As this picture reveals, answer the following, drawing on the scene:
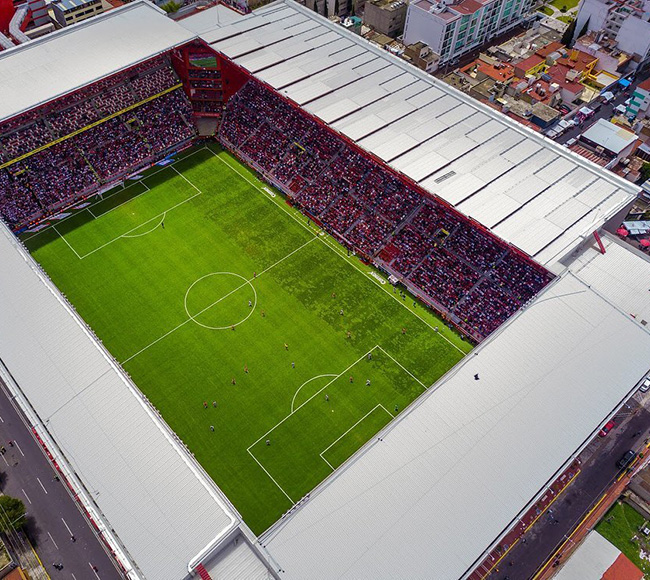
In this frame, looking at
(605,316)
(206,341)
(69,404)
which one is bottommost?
(206,341)

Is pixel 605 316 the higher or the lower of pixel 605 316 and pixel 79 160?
the higher

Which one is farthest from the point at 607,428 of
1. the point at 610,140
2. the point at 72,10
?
the point at 72,10

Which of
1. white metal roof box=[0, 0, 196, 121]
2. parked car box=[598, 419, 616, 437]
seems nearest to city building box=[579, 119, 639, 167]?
parked car box=[598, 419, 616, 437]

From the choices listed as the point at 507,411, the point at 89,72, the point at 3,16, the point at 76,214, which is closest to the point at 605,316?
the point at 507,411

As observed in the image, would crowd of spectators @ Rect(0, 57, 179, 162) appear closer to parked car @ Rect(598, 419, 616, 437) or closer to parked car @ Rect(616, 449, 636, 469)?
parked car @ Rect(598, 419, 616, 437)

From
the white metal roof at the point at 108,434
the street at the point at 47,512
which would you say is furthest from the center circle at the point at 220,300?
the street at the point at 47,512

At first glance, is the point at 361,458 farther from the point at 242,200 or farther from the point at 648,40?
the point at 648,40
